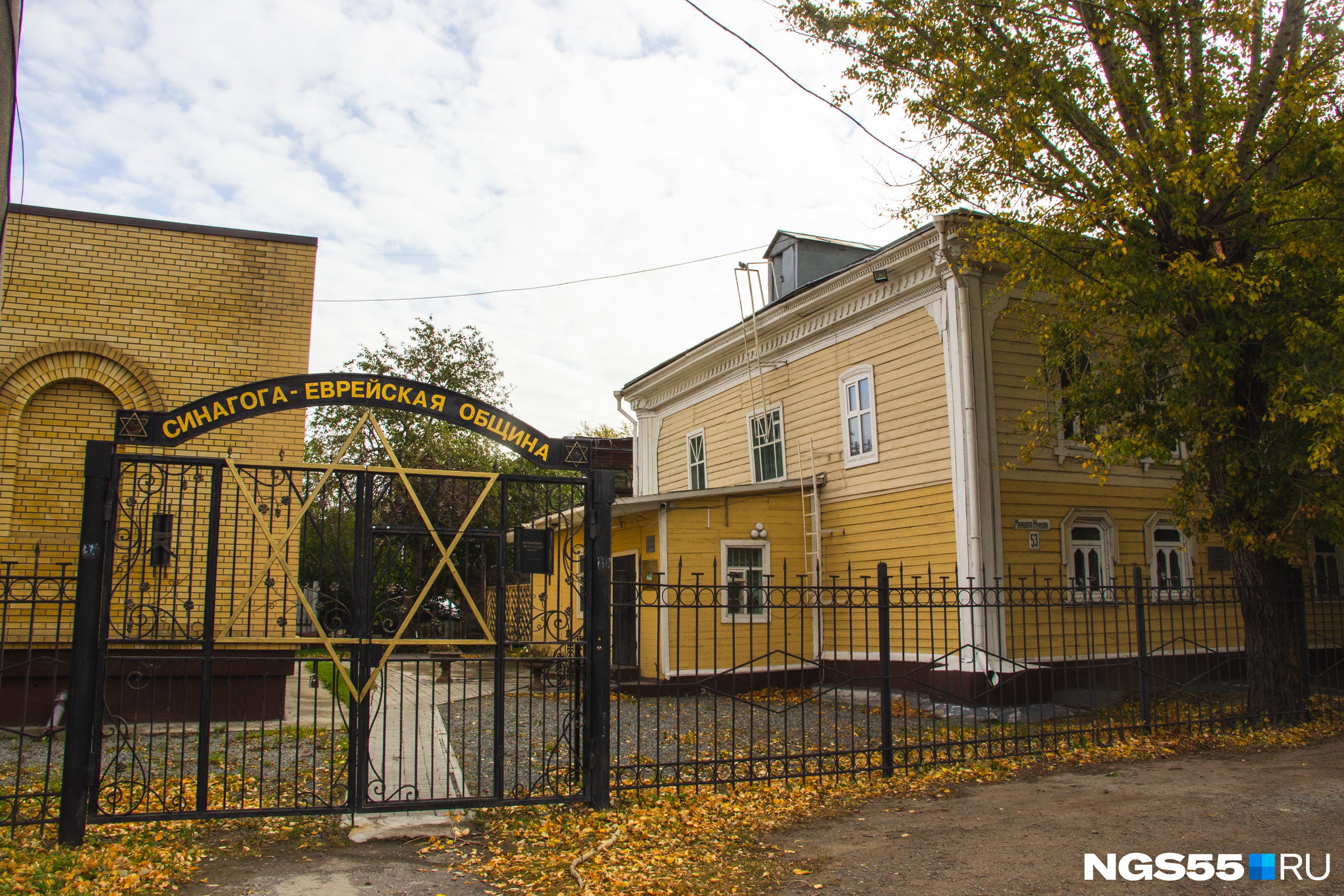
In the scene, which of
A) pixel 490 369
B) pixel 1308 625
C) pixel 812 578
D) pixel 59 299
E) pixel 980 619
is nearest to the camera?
pixel 59 299

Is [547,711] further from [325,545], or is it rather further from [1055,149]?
[1055,149]

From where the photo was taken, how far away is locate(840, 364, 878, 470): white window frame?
1441 cm

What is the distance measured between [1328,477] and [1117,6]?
5.75 m

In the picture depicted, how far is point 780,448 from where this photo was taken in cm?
1675

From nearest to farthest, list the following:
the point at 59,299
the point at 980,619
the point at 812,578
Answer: the point at 59,299 < the point at 980,619 < the point at 812,578

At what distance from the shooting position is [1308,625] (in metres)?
16.5

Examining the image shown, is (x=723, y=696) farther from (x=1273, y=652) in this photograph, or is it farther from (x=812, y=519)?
(x=1273, y=652)

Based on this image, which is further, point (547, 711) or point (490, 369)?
point (490, 369)

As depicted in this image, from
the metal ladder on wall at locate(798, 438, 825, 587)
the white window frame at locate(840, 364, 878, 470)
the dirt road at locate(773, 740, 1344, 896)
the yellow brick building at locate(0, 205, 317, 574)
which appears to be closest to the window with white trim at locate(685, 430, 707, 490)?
the metal ladder on wall at locate(798, 438, 825, 587)

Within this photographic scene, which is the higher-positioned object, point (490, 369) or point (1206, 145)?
point (490, 369)

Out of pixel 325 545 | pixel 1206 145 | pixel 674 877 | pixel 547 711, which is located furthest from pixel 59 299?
pixel 1206 145

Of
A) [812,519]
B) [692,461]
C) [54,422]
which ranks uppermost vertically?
[692,461]

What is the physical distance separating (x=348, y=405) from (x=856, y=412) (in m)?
9.92

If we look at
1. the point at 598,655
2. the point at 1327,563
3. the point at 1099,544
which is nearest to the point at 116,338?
the point at 598,655
